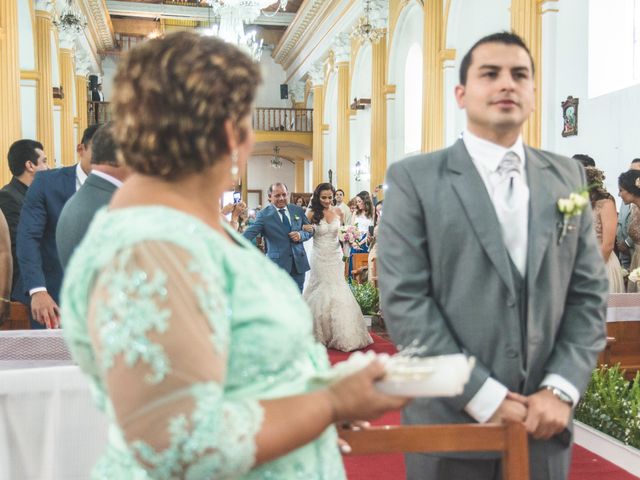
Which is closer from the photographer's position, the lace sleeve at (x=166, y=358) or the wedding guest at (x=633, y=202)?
the lace sleeve at (x=166, y=358)

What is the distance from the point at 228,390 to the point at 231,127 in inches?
17.4

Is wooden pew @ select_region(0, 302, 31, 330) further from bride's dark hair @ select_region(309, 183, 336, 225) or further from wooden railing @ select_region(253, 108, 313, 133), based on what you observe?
wooden railing @ select_region(253, 108, 313, 133)

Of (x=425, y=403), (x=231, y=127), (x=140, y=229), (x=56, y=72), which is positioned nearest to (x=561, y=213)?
(x=425, y=403)

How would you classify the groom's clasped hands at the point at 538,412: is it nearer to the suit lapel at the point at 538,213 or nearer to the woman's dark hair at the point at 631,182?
the suit lapel at the point at 538,213

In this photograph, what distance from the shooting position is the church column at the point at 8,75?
11.7 m

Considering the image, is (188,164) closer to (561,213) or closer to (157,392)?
(157,392)

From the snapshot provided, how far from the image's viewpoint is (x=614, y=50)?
960 centimetres

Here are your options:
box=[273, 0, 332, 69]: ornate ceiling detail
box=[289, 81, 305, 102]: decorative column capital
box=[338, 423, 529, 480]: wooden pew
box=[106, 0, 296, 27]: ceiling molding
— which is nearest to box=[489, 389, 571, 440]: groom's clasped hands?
box=[338, 423, 529, 480]: wooden pew

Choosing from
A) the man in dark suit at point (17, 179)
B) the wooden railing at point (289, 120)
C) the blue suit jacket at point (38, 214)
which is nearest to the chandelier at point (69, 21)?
the wooden railing at point (289, 120)

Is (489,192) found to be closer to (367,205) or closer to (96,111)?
(367,205)

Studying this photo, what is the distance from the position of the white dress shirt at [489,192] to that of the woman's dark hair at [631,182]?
4803mm

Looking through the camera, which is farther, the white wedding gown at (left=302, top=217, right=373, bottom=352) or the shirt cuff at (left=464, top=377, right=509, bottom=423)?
the white wedding gown at (left=302, top=217, right=373, bottom=352)

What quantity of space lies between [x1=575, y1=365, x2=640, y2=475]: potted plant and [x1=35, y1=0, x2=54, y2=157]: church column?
12.8 meters

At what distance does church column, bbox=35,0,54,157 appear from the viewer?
49.8ft
